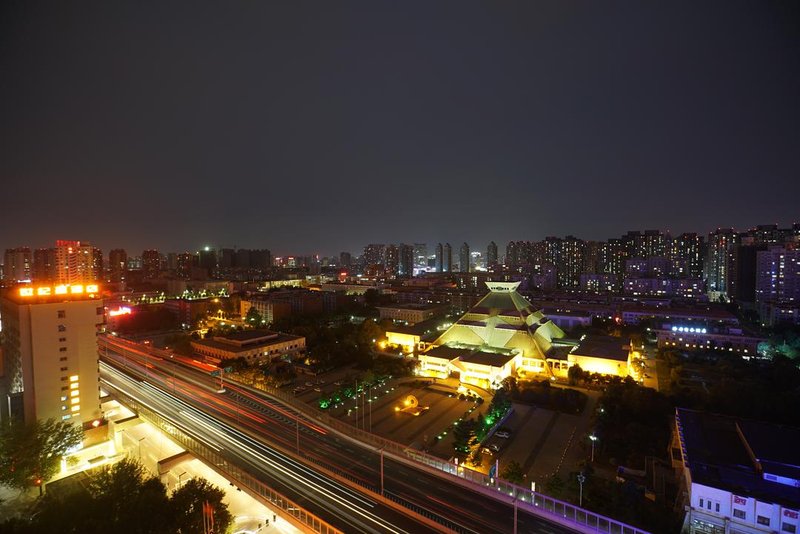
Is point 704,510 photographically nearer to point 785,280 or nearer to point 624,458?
point 624,458

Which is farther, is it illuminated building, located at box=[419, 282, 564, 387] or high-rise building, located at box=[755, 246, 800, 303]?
high-rise building, located at box=[755, 246, 800, 303]

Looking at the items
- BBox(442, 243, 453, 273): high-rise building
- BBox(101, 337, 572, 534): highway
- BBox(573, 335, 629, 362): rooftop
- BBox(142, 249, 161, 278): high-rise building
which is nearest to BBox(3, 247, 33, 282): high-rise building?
BBox(142, 249, 161, 278): high-rise building

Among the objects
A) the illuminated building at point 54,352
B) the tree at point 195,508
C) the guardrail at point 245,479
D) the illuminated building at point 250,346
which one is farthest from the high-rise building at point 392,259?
the tree at point 195,508

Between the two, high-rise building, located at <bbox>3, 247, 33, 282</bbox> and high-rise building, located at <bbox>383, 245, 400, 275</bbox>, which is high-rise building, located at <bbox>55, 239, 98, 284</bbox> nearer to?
high-rise building, located at <bbox>3, 247, 33, 282</bbox>

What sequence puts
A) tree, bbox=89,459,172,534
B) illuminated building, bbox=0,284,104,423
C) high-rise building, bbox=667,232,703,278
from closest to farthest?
tree, bbox=89,459,172,534 < illuminated building, bbox=0,284,104,423 < high-rise building, bbox=667,232,703,278

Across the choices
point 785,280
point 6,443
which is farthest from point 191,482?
point 785,280

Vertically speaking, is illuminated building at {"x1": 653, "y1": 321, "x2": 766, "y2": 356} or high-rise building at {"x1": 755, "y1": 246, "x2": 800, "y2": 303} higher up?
high-rise building at {"x1": 755, "y1": 246, "x2": 800, "y2": 303}
